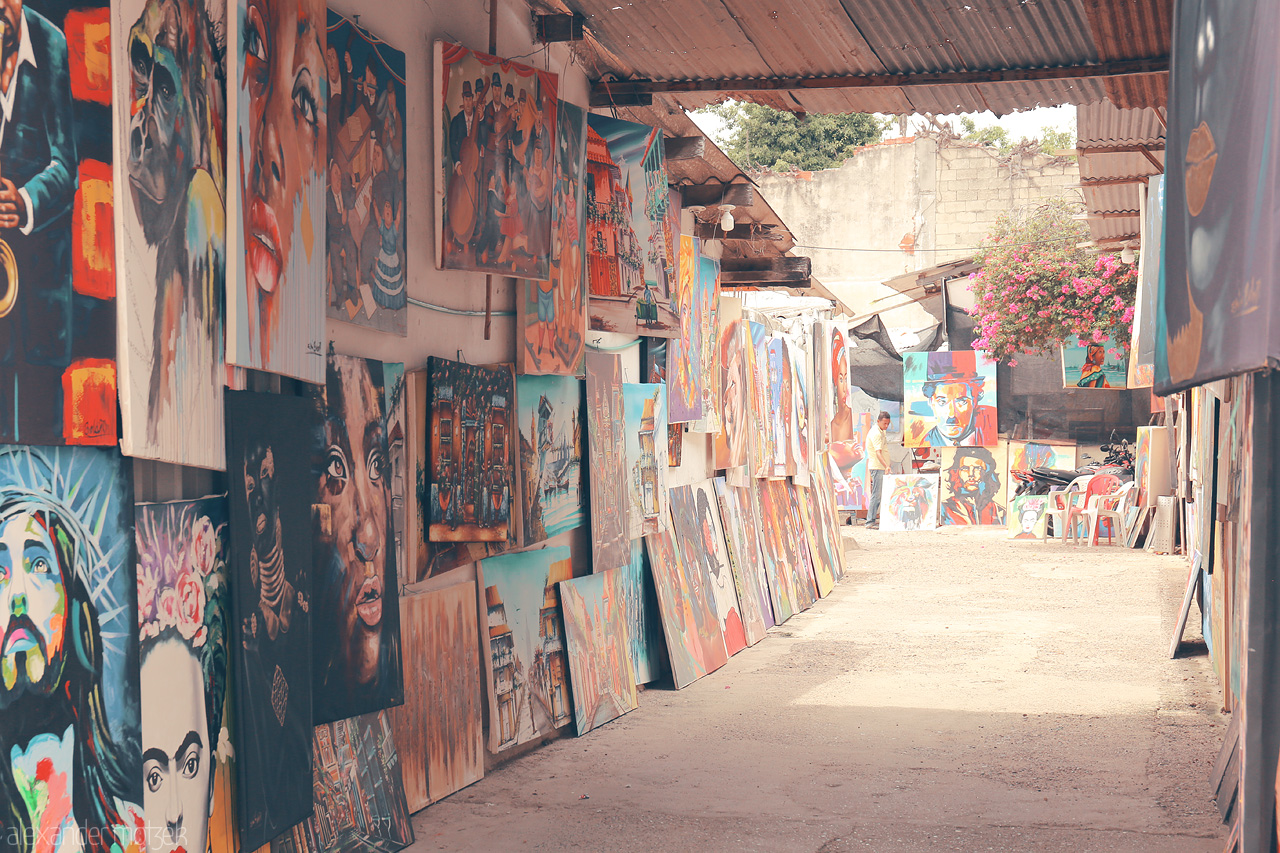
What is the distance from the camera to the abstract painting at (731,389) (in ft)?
29.5

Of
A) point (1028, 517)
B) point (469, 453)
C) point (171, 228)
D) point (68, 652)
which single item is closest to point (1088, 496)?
point (1028, 517)

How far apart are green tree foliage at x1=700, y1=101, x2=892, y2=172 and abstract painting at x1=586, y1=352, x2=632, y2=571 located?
24355 millimetres

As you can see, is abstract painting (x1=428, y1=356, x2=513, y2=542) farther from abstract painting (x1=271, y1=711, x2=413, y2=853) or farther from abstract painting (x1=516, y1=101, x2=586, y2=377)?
abstract painting (x1=271, y1=711, x2=413, y2=853)

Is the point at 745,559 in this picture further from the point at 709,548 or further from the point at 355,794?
the point at 355,794

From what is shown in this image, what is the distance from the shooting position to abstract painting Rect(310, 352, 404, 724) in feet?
12.1

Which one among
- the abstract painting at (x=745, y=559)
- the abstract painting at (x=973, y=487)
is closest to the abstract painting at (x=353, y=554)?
the abstract painting at (x=745, y=559)

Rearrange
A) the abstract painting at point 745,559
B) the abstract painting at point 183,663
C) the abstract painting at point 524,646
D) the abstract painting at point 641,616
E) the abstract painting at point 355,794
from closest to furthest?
the abstract painting at point 183,663 → the abstract painting at point 355,794 → the abstract painting at point 524,646 → the abstract painting at point 641,616 → the abstract painting at point 745,559

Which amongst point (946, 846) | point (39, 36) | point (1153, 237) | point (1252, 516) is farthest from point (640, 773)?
point (1153, 237)

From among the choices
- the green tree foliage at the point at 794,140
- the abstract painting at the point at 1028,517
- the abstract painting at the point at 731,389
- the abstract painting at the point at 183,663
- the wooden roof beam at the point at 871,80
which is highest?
the green tree foliage at the point at 794,140

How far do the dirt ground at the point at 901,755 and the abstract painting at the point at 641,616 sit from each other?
253 mm

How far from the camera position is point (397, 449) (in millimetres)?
4332

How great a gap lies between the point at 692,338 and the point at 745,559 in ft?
6.51

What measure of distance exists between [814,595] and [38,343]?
9.20 meters

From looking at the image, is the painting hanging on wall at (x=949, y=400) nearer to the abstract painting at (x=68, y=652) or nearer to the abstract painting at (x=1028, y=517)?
the abstract painting at (x=1028, y=517)
